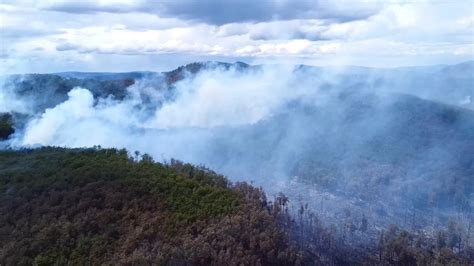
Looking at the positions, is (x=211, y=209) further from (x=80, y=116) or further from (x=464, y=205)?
(x=80, y=116)

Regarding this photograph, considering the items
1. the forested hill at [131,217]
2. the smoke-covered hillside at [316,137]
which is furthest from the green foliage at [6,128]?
the forested hill at [131,217]

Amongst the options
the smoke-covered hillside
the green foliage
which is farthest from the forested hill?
the green foliage

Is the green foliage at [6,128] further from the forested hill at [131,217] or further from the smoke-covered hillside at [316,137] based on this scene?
the forested hill at [131,217]

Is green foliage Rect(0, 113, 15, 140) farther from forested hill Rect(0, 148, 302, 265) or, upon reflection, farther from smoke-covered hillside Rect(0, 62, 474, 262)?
forested hill Rect(0, 148, 302, 265)

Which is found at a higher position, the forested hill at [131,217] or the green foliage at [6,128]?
the forested hill at [131,217]

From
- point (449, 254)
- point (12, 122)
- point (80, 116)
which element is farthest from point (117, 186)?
point (12, 122)
